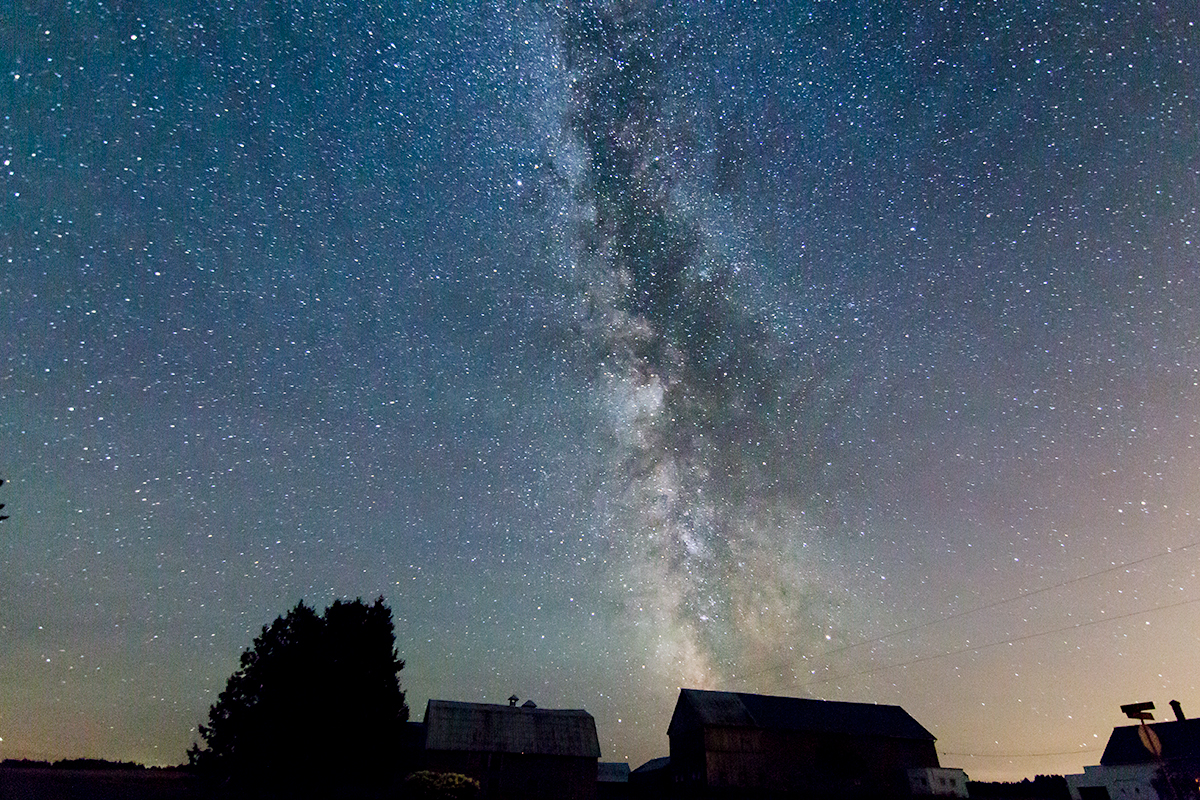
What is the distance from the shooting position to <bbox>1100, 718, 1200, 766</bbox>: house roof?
45031mm

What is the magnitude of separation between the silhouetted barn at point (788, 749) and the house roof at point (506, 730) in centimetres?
937

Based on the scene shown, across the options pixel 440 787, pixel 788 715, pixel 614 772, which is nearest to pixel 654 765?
pixel 614 772

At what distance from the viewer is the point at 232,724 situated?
102 ft

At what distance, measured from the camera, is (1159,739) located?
46.4 m

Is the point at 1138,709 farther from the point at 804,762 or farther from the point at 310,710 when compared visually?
the point at 310,710

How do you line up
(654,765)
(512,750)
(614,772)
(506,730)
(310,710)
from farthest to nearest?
(614,772), (654,765), (506,730), (512,750), (310,710)

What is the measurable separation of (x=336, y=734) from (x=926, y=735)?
44.2 m

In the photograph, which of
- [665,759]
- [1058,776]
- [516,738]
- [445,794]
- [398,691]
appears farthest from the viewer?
[1058,776]

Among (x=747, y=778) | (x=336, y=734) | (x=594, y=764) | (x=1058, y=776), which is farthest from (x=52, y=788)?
(x=1058, y=776)

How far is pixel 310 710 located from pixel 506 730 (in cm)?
1333

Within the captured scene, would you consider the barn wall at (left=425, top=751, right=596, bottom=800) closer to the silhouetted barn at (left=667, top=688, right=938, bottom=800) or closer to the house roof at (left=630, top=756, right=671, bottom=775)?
the silhouetted barn at (left=667, top=688, right=938, bottom=800)

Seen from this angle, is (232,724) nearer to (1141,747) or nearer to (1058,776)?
A: (1141,747)

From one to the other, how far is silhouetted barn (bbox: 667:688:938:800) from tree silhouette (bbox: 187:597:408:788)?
22889 millimetres

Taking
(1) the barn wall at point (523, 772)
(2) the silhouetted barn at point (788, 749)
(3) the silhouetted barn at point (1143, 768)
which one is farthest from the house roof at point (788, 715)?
(3) the silhouetted barn at point (1143, 768)
